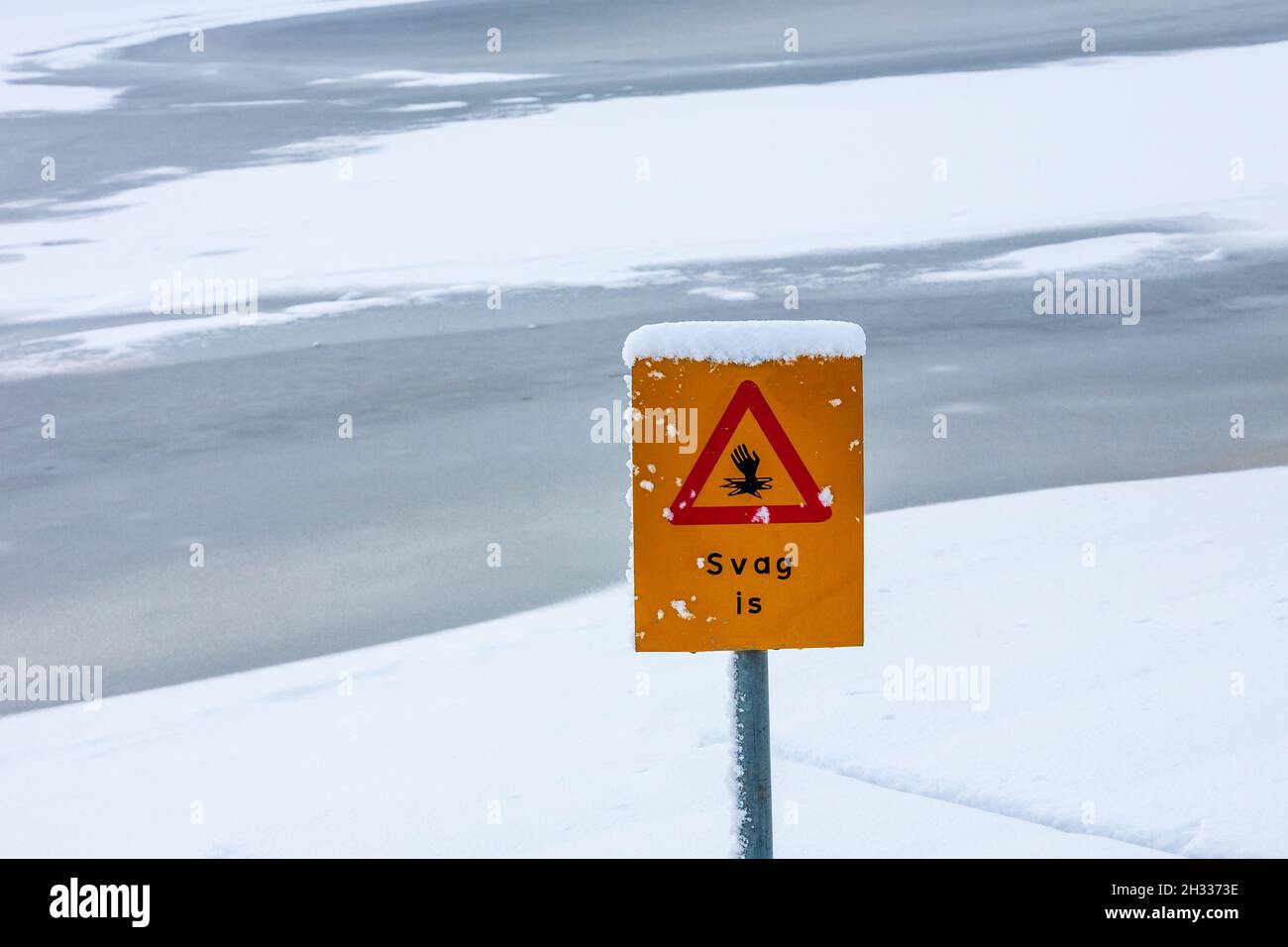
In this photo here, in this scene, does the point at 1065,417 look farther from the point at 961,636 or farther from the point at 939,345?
the point at 961,636

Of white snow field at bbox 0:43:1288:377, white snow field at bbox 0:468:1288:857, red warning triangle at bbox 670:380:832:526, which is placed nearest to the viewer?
red warning triangle at bbox 670:380:832:526

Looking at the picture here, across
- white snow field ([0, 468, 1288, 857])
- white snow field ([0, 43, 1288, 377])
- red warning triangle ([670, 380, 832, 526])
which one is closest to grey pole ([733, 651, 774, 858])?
red warning triangle ([670, 380, 832, 526])

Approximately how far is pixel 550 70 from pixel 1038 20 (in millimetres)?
7282

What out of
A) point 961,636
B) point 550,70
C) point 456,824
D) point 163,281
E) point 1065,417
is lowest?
point 456,824

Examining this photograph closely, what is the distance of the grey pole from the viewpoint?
2143 millimetres

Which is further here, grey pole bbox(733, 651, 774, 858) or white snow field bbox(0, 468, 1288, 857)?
white snow field bbox(0, 468, 1288, 857)

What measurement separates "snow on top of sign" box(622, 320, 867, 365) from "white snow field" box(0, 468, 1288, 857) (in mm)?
1316

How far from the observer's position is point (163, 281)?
10703 mm

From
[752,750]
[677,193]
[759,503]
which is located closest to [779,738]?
[752,750]

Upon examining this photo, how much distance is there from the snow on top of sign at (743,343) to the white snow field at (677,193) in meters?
7.21

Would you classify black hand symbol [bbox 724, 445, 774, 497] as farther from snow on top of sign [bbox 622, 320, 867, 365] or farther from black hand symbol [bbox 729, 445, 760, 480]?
snow on top of sign [bbox 622, 320, 867, 365]

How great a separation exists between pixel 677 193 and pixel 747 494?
11.0m

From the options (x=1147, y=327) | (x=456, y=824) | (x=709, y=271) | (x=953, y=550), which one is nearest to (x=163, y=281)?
(x=709, y=271)

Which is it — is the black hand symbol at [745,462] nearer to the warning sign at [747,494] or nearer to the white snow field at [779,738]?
the warning sign at [747,494]
